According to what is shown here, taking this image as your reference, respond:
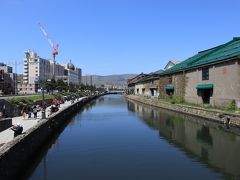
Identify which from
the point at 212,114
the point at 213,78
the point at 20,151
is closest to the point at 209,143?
the point at 212,114

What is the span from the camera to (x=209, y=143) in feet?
105

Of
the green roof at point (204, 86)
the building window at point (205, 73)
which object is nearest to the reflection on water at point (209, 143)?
the green roof at point (204, 86)

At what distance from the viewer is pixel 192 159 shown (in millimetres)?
25016

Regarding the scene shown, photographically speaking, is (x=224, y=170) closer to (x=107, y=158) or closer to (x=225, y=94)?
(x=107, y=158)

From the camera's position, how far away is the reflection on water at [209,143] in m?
23.2

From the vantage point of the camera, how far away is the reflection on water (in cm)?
2317

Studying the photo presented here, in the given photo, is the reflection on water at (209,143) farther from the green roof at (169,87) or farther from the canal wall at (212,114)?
the green roof at (169,87)

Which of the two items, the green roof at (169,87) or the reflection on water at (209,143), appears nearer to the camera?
the reflection on water at (209,143)

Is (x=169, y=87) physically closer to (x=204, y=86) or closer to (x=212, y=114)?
(x=204, y=86)

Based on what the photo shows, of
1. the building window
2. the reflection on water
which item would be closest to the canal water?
the reflection on water

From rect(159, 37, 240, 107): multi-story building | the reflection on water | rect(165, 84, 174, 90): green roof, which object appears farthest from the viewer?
rect(165, 84, 174, 90): green roof

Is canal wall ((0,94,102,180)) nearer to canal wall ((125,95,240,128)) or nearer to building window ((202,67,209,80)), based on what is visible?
canal wall ((125,95,240,128))

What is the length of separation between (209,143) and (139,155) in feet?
29.3

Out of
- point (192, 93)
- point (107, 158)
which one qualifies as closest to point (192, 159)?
point (107, 158)
